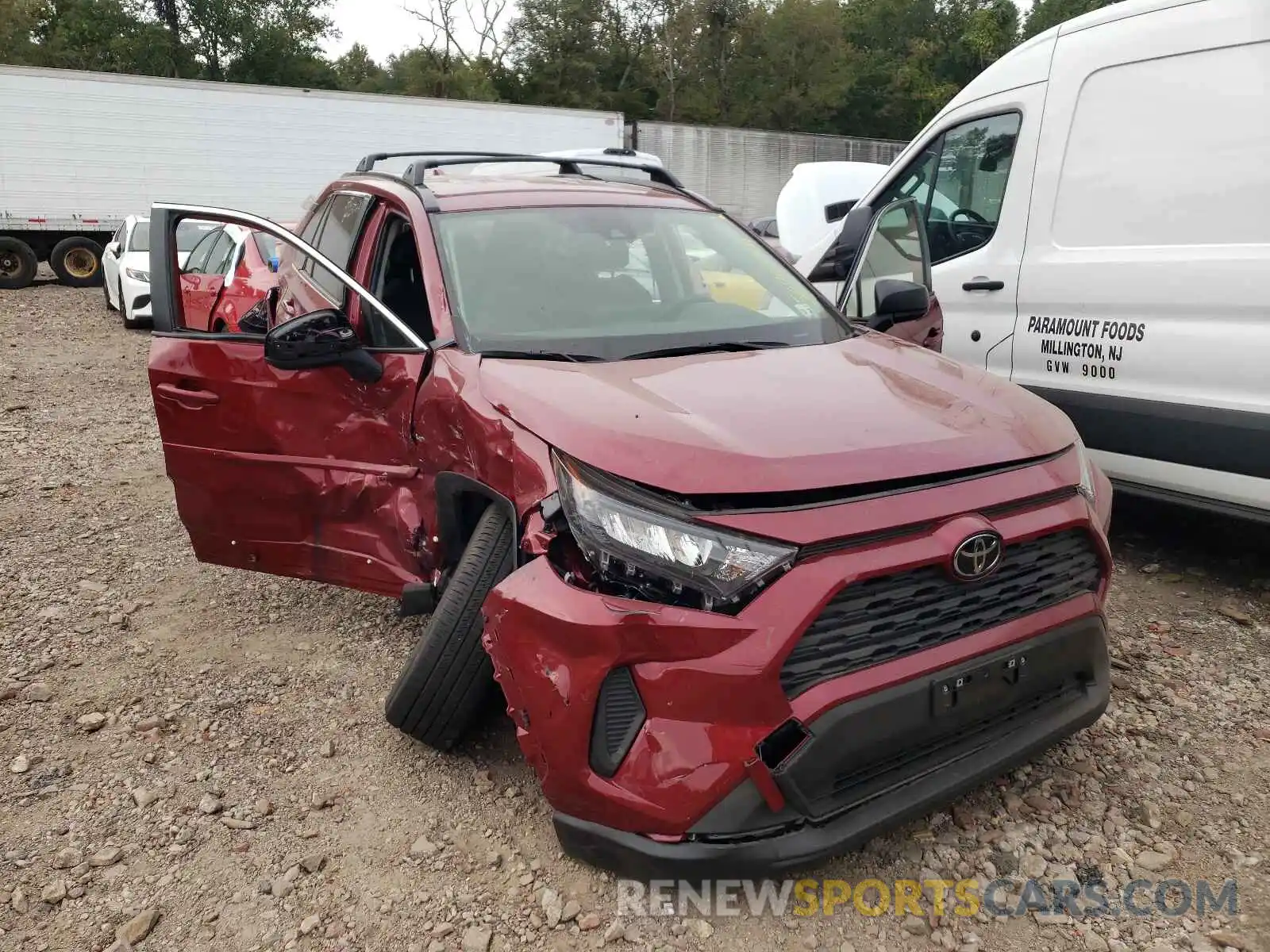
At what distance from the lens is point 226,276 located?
27.2ft

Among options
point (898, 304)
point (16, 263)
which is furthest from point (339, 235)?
point (16, 263)

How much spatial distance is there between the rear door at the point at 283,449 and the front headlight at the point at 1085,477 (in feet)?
6.04

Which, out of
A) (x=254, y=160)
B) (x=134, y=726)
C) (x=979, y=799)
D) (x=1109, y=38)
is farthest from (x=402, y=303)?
(x=254, y=160)

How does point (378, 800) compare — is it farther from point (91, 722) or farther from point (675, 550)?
point (675, 550)


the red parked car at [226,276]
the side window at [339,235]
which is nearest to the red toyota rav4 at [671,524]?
the side window at [339,235]

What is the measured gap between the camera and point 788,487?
199cm

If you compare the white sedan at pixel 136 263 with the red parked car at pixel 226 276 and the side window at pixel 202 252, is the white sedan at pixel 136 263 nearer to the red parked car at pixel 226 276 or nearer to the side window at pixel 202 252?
the side window at pixel 202 252

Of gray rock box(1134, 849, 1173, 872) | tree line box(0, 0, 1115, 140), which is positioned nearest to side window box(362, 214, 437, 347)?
gray rock box(1134, 849, 1173, 872)

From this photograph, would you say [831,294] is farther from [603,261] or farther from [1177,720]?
[1177,720]

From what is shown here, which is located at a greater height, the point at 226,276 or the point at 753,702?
the point at 753,702

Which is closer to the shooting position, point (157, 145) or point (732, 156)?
point (157, 145)

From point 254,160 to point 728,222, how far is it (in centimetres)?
1666

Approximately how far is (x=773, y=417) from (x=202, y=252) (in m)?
10.00

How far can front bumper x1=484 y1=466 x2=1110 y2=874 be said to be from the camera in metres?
1.91
